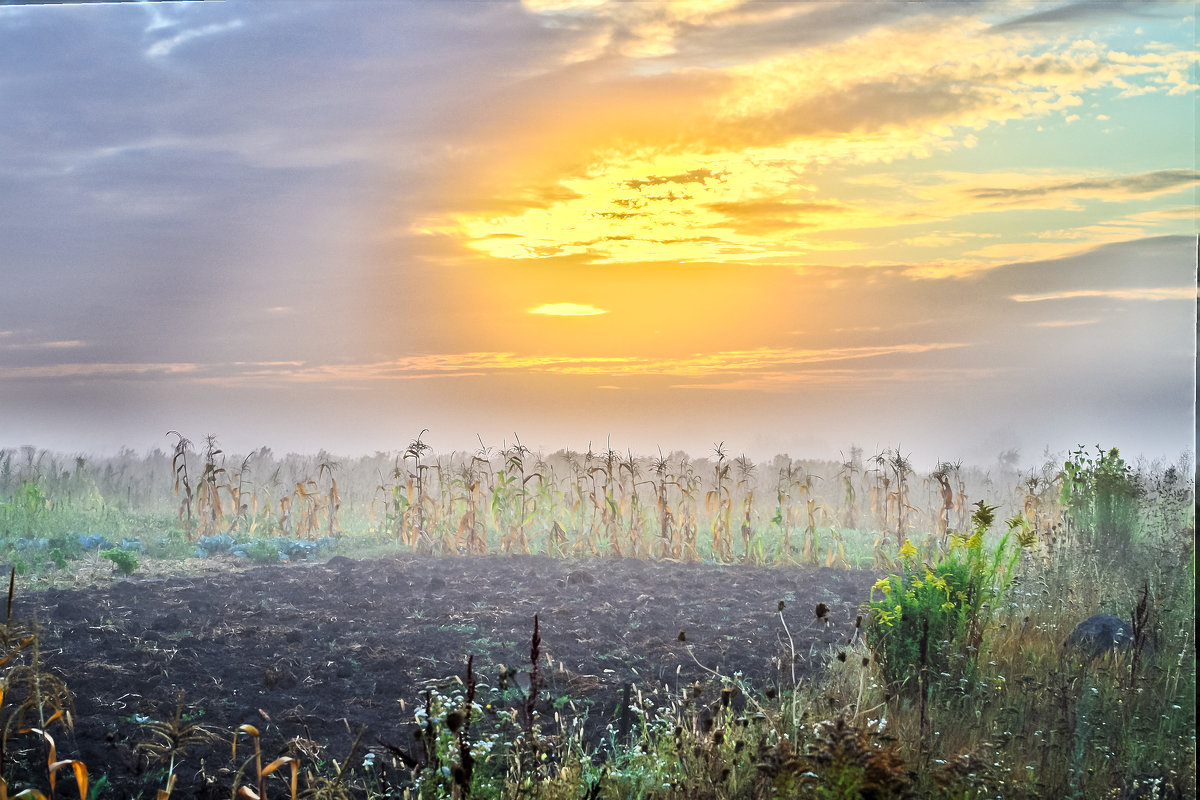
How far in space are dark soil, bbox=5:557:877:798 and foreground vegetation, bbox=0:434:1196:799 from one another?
90 mm

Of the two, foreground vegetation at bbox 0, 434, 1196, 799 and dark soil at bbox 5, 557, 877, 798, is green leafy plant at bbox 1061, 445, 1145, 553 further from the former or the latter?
dark soil at bbox 5, 557, 877, 798

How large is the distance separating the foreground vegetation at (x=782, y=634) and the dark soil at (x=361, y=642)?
0.09 m

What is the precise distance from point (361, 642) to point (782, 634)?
2.18 meters

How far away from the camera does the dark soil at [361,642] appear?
335cm

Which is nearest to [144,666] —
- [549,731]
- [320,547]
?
[549,731]

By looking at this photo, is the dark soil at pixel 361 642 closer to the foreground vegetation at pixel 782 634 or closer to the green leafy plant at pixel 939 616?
the foreground vegetation at pixel 782 634

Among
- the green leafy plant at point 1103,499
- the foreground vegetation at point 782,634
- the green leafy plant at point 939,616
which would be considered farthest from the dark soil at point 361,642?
the green leafy plant at point 1103,499

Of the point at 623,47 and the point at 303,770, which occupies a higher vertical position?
the point at 623,47

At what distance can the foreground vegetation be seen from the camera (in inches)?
111

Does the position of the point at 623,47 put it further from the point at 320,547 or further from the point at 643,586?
the point at 320,547

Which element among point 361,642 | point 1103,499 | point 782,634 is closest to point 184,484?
point 361,642

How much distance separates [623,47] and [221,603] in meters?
4.93

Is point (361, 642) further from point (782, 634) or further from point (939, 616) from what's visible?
point (939, 616)

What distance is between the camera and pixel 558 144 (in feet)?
24.5
